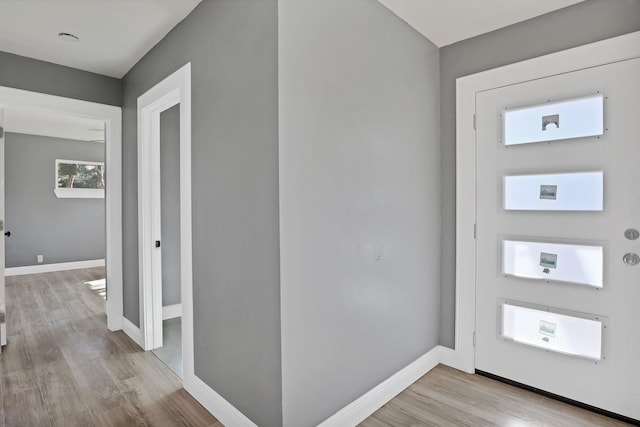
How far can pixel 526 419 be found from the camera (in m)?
2.09

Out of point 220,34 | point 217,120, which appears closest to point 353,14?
point 220,34

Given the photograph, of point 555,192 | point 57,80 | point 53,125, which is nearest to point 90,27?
point 57,80

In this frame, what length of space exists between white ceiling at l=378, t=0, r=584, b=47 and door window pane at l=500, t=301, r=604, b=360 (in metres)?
1.93

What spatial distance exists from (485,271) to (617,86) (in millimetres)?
1388

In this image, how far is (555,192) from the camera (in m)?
2.28

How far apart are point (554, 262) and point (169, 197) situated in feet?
11.8

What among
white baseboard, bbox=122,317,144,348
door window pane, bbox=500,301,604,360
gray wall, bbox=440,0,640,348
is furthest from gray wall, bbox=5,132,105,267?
door window pane, bbox=500,301,604,360

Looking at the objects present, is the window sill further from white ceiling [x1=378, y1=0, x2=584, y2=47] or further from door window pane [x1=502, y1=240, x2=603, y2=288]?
door window pane [x1=502, y1=240, x2=603, y2=288]

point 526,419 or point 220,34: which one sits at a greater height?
point 220,34

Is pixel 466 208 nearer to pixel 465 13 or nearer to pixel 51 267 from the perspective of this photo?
pixel 465 13

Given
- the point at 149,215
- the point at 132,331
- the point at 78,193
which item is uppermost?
the point at 78,193

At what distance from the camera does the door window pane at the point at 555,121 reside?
2.14 m

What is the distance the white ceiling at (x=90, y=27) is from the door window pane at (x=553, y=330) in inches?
117

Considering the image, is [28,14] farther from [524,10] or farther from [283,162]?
[524,10]
